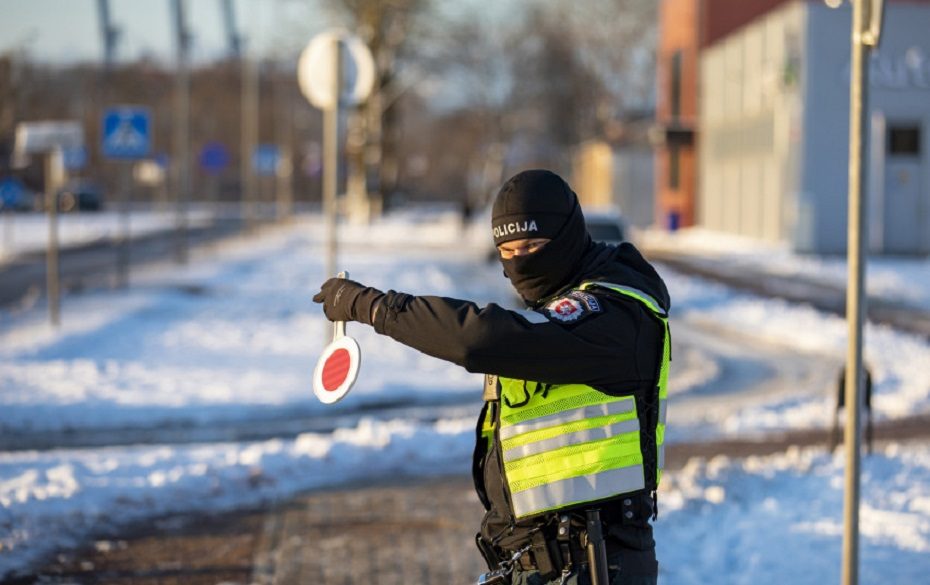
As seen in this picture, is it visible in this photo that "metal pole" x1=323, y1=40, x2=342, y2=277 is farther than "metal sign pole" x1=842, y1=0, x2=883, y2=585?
Yes

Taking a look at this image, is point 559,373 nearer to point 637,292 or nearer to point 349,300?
point 637,292

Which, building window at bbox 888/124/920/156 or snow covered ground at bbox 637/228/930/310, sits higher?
building window at bbox 888/124/920/156

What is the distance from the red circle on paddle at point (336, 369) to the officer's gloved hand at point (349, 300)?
95 millimetres

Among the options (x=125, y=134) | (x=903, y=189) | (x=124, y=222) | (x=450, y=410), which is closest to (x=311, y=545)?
(x=450, y=410)

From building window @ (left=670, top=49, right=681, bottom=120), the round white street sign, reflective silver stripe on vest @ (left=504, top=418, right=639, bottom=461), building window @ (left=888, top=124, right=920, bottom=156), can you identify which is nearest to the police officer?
reflective silver stripe on vest @ (left=504, top=418, right=639, bottom=461)

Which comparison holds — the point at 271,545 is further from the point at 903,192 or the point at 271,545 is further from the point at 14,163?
→ the point at 903,192

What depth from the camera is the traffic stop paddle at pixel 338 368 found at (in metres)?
3.56

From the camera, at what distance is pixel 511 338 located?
3.34 metres

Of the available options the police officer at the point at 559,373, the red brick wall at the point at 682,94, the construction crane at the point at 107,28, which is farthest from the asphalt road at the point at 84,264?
the police officer at the point at 559,373

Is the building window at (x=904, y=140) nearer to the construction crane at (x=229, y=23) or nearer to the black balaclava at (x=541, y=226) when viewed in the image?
the construction crane at (x=229, y=23)

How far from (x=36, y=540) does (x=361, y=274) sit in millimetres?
24527

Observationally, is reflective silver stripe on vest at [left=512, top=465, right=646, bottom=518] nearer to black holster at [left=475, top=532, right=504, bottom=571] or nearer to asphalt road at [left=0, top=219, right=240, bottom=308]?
black holster at [left=475, top=532, right=504, bottom=571]

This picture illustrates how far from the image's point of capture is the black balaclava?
348 centimetres

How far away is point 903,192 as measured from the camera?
1489 inches
